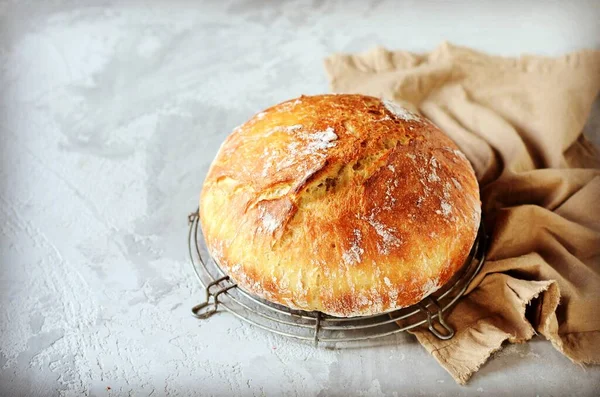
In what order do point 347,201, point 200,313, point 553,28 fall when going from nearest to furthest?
point 347,201, point 200,313, point 553,28

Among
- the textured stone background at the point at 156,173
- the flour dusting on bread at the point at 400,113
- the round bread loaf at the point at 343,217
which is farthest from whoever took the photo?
the flour dusting on bread at the point at 400,113

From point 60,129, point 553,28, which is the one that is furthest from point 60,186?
point 553,28

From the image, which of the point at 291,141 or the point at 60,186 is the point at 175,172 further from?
the point at 291,141

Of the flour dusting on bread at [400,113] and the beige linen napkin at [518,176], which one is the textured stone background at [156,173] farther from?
the flour dusting on bread at [400,113]

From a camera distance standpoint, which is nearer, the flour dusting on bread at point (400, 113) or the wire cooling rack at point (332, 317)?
the wire cooling rack at point (332, 317)

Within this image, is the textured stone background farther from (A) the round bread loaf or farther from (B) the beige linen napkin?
(A) the round bread loaf

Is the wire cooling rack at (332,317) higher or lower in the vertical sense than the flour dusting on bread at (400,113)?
lower

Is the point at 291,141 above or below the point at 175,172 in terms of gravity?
above

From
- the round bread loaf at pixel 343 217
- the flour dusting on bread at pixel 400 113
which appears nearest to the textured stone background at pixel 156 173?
the round bread loaf at pixel 343 217
